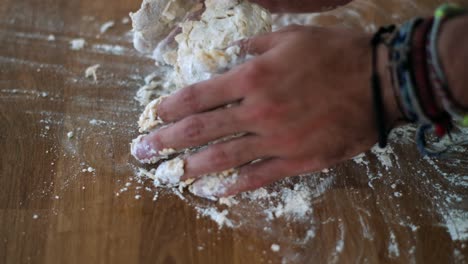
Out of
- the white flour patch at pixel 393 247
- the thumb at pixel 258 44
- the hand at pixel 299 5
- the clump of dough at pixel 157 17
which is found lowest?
the white flour patch at pixel 393 247

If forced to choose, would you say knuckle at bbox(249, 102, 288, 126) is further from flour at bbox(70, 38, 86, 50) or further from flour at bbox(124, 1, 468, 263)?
flour at bbox(70, 38, 86, 50)

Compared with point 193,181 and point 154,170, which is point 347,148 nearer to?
point 193,181

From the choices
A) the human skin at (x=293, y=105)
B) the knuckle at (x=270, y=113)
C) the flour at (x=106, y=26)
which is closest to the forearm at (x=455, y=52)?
the human skin at (x=293, y=105)

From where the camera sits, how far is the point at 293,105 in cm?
92

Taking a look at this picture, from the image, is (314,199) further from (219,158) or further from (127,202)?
(127,202)

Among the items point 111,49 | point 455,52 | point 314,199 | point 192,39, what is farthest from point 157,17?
point 455,52

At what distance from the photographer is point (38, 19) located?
1455 millimetres

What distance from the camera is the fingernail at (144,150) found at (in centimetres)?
107

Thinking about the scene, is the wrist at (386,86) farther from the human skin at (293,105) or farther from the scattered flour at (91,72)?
the scattered flour at (91,72)

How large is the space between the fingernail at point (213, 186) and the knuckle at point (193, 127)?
4.6 inches

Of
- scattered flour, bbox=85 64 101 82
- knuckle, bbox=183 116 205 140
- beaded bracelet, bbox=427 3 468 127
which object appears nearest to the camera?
beaded bracelet, bbox=427 3 468 127

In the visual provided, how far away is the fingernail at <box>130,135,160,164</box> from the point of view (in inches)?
42.3

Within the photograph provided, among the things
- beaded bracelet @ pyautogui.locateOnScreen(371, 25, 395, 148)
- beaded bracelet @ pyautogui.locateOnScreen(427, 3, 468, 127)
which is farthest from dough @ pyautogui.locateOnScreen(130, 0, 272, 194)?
beaded bracelet @ pyautogui.locateOnScreen(427, 3, 468, 127)

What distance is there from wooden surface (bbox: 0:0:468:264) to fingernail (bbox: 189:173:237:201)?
26 mm
